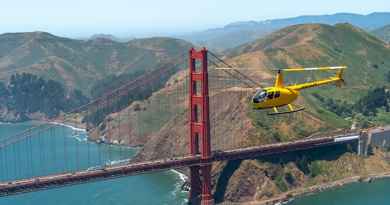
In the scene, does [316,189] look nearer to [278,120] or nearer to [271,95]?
[278,120]

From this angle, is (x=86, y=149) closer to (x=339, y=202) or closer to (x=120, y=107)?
(x=120, y=107)

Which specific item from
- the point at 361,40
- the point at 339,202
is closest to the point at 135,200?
the point at 339,202

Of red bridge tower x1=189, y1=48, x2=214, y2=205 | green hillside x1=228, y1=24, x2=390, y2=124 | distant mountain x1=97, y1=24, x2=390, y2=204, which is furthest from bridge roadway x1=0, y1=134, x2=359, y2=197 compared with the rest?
green hillside x1=228, y1=24, x2=390, y2=124

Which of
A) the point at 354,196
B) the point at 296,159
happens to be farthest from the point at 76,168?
the point at 354,196

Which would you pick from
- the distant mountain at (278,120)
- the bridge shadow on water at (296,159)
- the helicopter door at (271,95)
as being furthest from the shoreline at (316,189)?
the helicopter door at (271,95)

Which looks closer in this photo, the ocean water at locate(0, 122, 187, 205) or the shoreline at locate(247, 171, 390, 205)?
the ocean water at locate(0, 122, 187, 205)

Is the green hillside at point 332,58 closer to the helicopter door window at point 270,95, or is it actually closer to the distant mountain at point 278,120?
the distant mountain at point 278,120

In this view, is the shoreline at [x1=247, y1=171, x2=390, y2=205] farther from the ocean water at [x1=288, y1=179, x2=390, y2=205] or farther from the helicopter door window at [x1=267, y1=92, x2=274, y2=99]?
the helicopter door window at [x1=267, y1=92, x2=274, y2=99]
